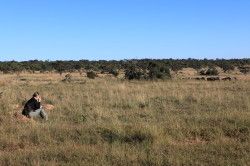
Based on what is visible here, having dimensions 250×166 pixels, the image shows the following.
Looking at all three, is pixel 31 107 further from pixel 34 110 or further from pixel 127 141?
pixel 127 141

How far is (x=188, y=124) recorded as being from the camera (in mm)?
13258

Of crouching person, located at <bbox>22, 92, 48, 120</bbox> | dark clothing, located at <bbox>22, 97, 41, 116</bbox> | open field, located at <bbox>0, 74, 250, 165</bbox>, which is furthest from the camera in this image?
dark clothing, located at <bbox>22, 97, 41, 116</bbox>

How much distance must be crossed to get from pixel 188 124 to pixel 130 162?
4105mm

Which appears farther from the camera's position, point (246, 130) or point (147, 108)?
point (147, 108)

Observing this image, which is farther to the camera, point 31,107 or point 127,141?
point 31,107

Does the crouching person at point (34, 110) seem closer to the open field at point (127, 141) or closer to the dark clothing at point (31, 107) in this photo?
the dark clothing at point (31, 107)

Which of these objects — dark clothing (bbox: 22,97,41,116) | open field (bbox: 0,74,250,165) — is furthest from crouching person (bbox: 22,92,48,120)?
open field (bbox: 0,74,250,165)

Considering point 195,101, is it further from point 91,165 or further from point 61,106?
point 91,165

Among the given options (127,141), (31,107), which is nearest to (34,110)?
(31,107)

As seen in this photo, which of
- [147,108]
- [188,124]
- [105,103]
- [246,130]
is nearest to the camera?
[246,130]

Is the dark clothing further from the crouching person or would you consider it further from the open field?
the open field

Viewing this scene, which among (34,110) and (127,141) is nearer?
(127,141)

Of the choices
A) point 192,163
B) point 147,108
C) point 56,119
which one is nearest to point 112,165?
point 192,163

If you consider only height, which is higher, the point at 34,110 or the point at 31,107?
the point at 31,107
